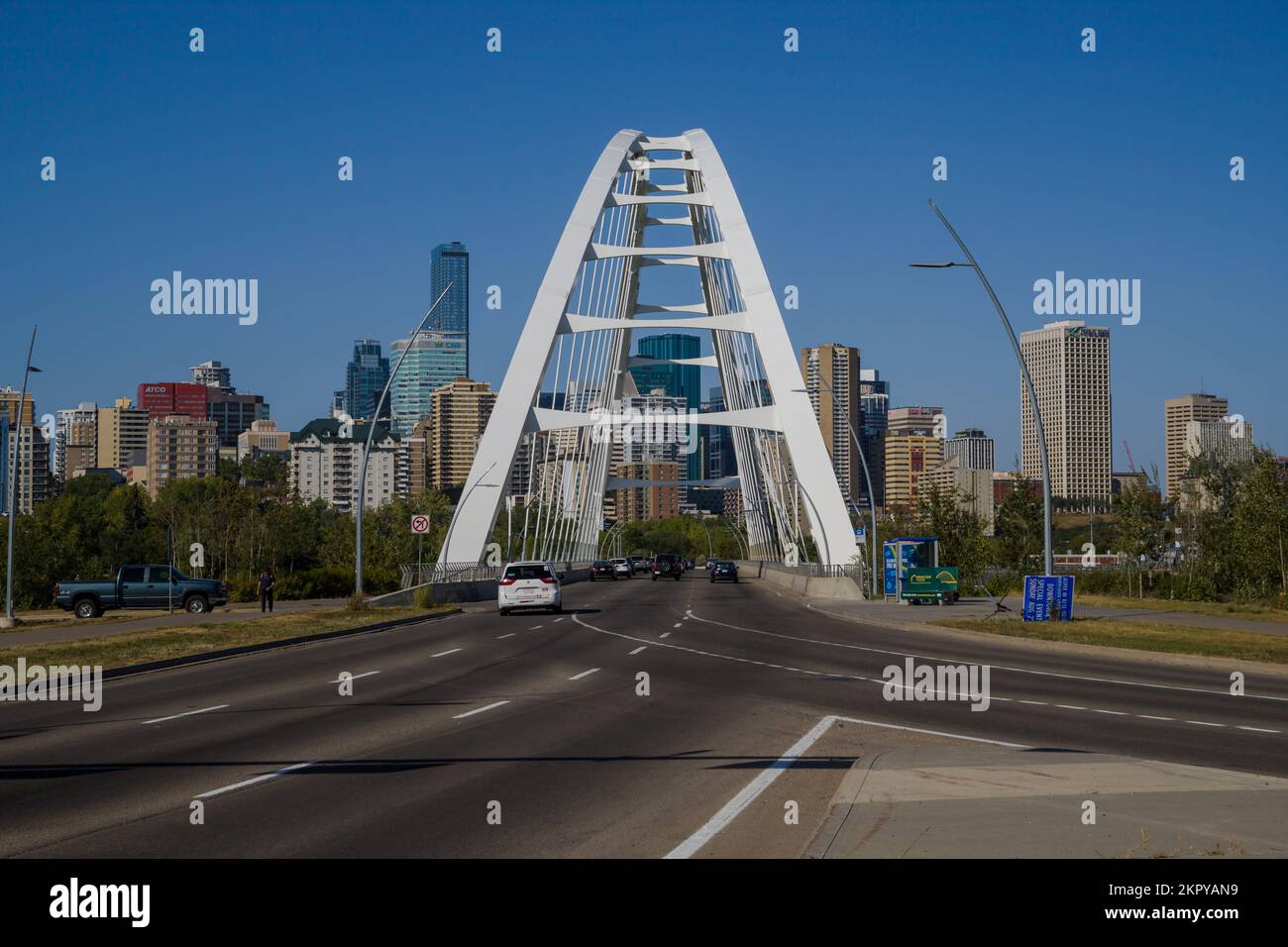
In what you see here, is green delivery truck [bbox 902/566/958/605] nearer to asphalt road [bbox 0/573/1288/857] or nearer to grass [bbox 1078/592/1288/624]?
grass [bbox 1078/592/1288/624]

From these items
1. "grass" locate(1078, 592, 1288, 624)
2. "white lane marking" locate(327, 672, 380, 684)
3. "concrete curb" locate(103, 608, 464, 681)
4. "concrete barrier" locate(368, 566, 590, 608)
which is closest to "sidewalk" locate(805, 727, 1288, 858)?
"white lane marking" locate(327, 672, 380, 684)

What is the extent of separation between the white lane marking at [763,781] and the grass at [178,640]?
14077 mm

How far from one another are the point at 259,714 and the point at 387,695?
2.52 meters

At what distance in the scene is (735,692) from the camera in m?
18.5

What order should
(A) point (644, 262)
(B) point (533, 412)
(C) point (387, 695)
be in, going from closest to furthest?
(C) point (387, 695) → (B) point (533, 412) → (A) point (644, 262)

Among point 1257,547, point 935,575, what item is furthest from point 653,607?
point 1257,547

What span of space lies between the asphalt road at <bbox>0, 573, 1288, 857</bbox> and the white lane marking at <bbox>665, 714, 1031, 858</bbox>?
114mm

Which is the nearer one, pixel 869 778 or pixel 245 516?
pixel 869 778

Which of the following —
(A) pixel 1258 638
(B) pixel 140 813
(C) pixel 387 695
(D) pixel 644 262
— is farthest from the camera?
(D) pixel 644 262

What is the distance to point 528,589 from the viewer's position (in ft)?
139

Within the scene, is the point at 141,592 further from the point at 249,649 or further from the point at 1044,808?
the point at 1044,808

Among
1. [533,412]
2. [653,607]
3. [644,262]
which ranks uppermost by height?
[644,262]

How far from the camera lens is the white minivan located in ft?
139
